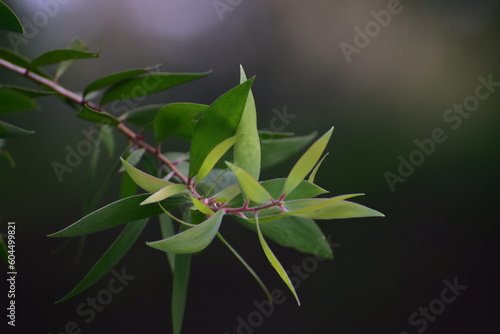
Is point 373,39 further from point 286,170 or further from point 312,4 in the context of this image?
point 286,170

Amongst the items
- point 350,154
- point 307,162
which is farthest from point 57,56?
point 350,154

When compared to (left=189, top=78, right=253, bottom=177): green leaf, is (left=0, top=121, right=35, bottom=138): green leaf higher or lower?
higher

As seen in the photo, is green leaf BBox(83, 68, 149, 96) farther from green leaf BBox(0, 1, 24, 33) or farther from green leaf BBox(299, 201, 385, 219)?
green leaf BBox(299, 201, 385, 219)

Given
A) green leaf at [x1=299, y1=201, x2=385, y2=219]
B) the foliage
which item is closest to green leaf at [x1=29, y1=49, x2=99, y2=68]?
the foliage

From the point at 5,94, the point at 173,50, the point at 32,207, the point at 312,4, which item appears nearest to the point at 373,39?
the point at 312,4

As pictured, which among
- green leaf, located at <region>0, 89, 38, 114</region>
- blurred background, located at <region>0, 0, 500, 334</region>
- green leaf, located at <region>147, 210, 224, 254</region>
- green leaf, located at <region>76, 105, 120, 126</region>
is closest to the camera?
green leaf, located at <region>147, 210, 224, 254</region>

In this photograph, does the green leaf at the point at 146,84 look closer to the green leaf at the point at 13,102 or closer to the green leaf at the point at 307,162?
the green leaf at the point at 13,102
